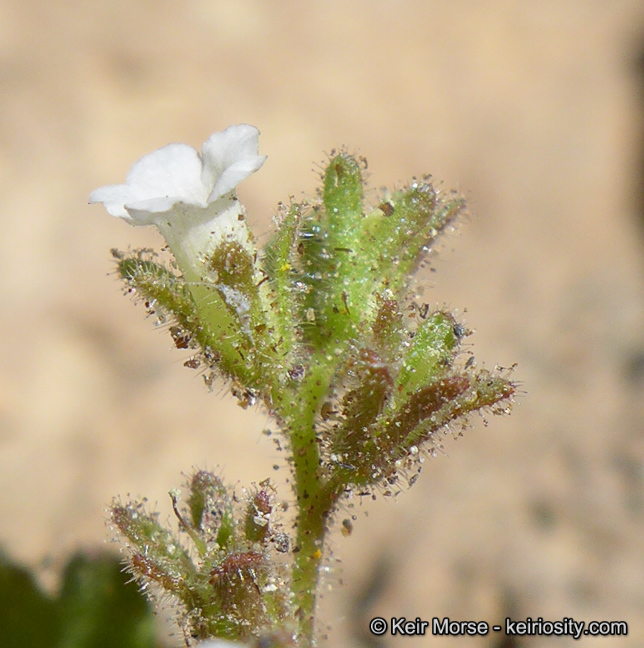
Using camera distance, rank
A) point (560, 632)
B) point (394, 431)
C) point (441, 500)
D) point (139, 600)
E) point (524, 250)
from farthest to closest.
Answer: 1. point (524, 250)
2. point (441, 500)
3. point (139, 600)
4. point (560, 632)
5. point (394, 431)

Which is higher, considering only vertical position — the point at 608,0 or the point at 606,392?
the point at 608,0

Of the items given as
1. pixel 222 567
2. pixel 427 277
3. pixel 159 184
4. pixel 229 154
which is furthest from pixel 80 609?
pixel 427 277

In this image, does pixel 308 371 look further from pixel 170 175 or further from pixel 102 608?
pixel 102 608

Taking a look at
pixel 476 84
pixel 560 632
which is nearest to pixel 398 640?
pixel 560 632

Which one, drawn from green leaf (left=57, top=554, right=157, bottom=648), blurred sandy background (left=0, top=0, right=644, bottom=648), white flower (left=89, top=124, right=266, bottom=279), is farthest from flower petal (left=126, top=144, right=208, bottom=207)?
green leaf (left=57, top=554, right=157, bottom=648)

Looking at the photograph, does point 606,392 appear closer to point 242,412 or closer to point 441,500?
point 441,500

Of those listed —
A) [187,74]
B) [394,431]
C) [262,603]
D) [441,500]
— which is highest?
[187,74]

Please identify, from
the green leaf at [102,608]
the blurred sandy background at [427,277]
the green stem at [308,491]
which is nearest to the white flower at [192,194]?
the green stem at [308,491]

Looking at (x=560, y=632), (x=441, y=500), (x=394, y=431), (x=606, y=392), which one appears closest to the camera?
(x=394, y=431)
